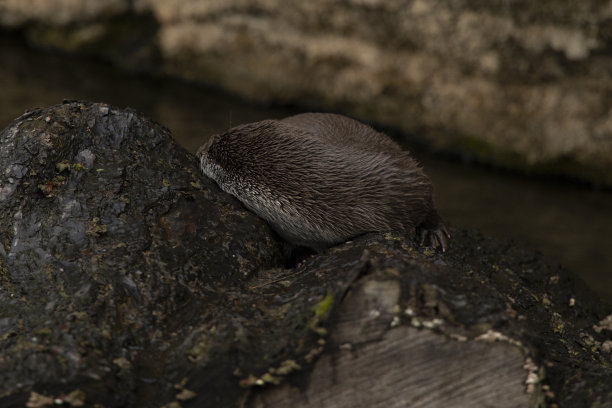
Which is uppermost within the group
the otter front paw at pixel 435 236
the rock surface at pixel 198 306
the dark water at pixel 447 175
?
the rock surface at pixel 198 306

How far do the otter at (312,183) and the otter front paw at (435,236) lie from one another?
24cm

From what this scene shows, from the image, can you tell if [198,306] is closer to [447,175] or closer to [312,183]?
[312,183]

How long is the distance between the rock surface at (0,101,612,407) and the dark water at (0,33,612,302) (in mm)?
3258

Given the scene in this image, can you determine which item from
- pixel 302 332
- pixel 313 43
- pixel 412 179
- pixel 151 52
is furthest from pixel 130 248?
pixel 151 52

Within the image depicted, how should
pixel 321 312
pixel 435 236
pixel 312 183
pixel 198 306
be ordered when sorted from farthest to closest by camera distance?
pixel 435 236
pixel 312 183
pixel 198 306
pixel 321 312

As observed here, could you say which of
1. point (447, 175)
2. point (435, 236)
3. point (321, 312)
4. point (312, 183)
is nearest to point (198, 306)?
point (321, 312)

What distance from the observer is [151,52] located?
31.4 ft

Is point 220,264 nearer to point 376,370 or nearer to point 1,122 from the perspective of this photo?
point 376,370

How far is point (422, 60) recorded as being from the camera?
777 cm

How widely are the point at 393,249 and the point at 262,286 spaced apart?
0.48m

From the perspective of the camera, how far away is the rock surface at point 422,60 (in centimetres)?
704

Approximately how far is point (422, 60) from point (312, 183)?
5321 mm

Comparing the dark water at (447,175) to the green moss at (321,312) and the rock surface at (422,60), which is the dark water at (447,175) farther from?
the green moss at (321,312)

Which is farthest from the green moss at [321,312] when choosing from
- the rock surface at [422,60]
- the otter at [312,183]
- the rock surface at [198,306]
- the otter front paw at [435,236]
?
the rock surface at [422,60]
